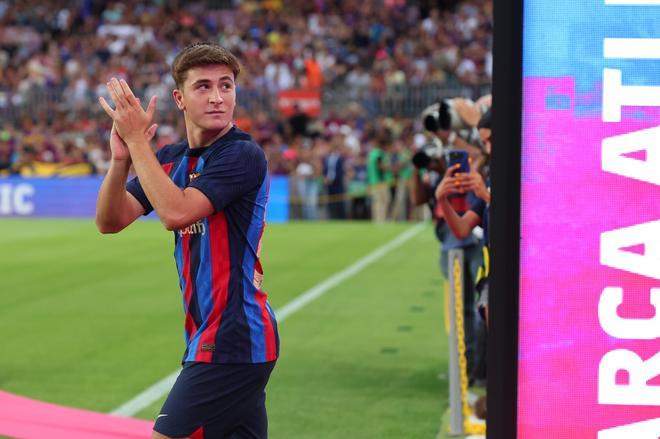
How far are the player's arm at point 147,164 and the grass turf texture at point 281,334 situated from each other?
11.7ft

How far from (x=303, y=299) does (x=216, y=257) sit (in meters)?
9.78

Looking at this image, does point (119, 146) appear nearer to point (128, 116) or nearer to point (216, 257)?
point (128, 116)

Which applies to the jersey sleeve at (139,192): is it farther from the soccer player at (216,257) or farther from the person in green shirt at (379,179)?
the person in green shirt at (379,179)

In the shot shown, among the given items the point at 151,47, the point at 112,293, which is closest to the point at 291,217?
the point at 151,47

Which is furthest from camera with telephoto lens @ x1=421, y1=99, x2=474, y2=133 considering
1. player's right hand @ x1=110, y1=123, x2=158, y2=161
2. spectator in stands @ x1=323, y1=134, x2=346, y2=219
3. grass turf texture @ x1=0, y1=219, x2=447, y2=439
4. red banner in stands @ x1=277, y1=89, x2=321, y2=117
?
red banner in stands @ x1=277, y1=89, x2=321, y2=117

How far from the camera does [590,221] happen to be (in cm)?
379

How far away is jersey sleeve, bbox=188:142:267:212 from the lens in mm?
4086

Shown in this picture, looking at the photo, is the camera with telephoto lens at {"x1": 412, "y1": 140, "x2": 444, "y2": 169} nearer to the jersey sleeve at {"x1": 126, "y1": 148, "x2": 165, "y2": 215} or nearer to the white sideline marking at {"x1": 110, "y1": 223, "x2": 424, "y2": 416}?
the white sideline marking at {"x1": 110, "y1": 223, "x2": 424, "y2": 416}

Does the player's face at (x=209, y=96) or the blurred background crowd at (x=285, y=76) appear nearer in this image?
the player's face at (x=209, y=96)

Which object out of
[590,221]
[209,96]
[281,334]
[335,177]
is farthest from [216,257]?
[335,177]

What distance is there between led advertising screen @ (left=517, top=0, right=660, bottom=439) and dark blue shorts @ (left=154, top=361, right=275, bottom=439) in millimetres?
1010

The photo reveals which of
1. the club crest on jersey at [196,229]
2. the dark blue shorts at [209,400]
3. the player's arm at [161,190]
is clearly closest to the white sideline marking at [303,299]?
the dark blue shorts at [209,400]

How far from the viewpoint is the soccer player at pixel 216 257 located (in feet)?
13.6

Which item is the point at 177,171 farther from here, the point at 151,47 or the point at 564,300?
the point at 151,47
